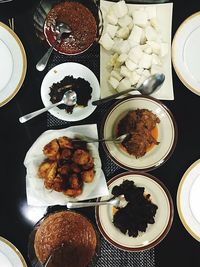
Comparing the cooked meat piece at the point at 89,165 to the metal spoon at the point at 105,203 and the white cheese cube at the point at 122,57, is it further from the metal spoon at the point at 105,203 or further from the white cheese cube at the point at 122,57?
the white cheese cube at the point at 122,57

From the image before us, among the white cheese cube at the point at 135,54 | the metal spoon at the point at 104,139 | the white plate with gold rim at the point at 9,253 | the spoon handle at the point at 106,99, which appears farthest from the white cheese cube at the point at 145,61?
the white plate with gold rim at the point at 9,253

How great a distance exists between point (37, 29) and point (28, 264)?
2.94 ft

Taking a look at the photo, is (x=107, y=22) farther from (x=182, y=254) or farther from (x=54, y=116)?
(x=182, y=254)

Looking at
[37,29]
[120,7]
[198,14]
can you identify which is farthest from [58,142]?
[198,14]

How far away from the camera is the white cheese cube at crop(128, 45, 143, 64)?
74.8 inches

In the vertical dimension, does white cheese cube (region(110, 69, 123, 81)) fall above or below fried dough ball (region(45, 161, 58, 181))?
above

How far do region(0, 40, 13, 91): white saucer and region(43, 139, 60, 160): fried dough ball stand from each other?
306 mm

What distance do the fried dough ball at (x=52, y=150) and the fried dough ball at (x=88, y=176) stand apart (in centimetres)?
12

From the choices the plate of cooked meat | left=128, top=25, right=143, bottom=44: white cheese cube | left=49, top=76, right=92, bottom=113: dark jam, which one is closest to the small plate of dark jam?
left=49, top=76, right=92, bottom=113: dark jam

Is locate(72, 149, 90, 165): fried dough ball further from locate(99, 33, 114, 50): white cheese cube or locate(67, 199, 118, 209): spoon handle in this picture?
locate(99, 33, 114, 50): white cheese cube

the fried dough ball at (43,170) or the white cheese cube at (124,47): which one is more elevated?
the white cheese cube at (124,47)

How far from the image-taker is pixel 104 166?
1.92 m

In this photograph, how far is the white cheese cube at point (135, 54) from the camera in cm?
190

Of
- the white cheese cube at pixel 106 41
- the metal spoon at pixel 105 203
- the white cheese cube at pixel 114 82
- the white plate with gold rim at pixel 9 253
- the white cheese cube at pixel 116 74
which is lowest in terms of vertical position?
the white plate with gold rim at pixel 9 253
